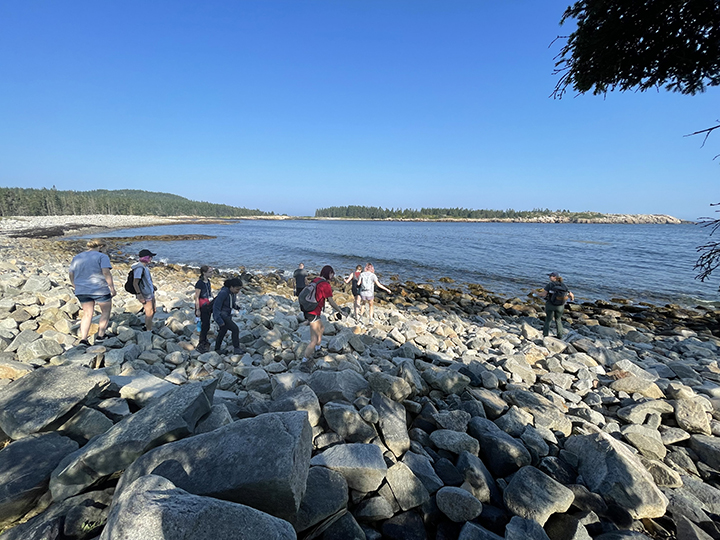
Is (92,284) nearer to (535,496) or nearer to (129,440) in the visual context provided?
(129,440)

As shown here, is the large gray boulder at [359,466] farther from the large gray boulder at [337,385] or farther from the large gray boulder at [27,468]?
the large gray boulder at [27,468]

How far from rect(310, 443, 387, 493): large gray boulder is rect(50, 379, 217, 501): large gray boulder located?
1.39 meters

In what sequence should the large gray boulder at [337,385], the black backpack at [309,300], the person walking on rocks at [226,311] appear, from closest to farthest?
the large gray boulder at [337,385] → the black backpack at [309,300] → the person walking on rocks at [226,311]

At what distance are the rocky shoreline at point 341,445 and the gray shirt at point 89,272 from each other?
1.03 metres

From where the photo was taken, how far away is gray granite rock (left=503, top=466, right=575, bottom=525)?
3.14 m

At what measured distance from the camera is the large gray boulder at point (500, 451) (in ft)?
12.6

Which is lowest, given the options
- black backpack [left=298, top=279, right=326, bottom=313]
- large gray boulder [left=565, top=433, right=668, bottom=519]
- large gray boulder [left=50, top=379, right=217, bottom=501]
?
large gray boulder [left=565, top=433, right=668, bottom=519]

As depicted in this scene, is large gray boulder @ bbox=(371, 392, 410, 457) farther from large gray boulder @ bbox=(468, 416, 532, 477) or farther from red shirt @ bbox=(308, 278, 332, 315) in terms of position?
red shirt @ bbox=(308, 278, 332, 315)

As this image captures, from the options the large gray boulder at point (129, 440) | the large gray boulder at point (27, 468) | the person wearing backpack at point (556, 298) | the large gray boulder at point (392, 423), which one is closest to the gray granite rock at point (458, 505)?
the large gray boulder at point (392, 423)

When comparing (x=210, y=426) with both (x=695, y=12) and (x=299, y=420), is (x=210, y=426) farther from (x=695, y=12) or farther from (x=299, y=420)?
(x=695, y=12)

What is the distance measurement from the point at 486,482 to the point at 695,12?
7.70m

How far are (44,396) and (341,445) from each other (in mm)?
3329

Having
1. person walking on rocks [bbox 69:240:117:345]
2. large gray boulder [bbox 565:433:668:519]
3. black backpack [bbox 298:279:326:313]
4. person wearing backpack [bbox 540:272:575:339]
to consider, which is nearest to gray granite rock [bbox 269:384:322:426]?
black backpack [bbox 298:279:326:313]

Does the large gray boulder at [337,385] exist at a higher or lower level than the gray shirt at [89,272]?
lower
